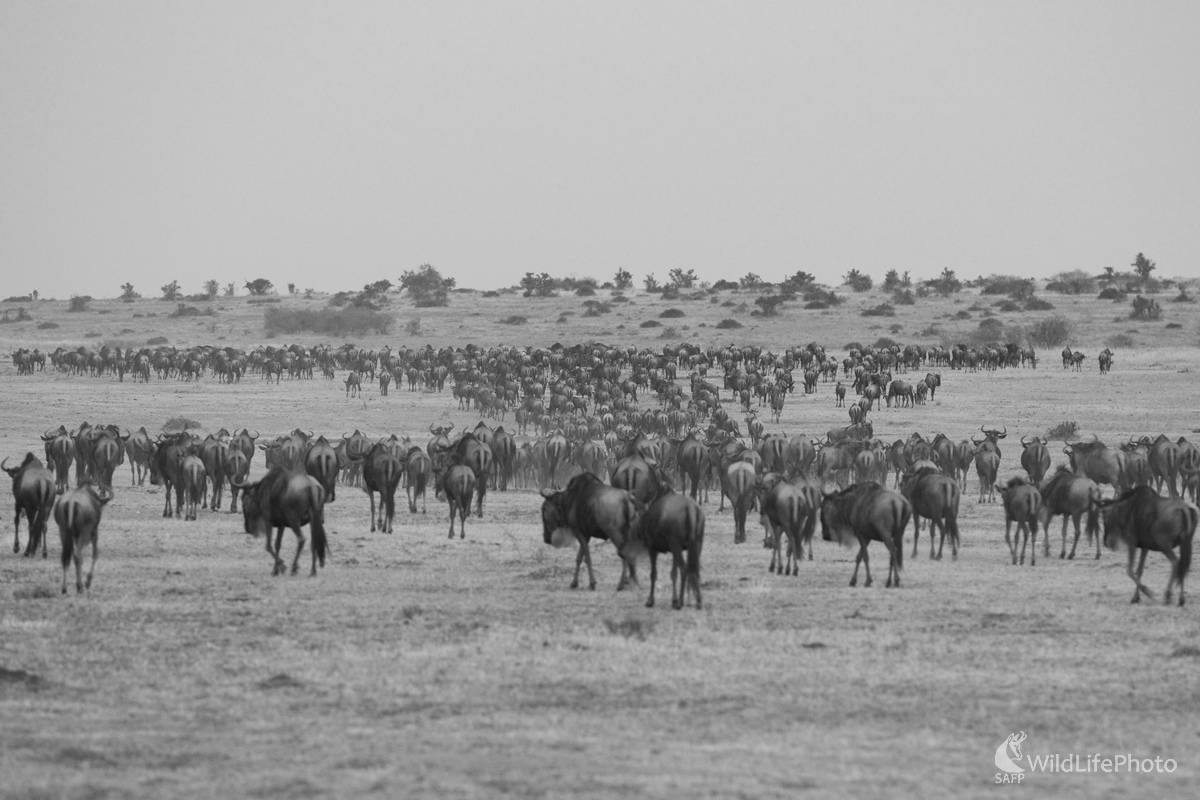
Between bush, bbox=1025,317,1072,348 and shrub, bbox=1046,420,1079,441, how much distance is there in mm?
39706

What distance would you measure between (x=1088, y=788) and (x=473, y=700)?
4.79m

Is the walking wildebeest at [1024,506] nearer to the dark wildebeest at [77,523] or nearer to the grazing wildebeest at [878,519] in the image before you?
the grazing wildebeest at [878,519]

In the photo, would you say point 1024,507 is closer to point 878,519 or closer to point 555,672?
point 878,519

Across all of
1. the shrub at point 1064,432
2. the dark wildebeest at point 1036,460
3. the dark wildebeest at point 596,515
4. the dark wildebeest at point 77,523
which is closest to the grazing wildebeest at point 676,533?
the dark wildebeest at point 596,515

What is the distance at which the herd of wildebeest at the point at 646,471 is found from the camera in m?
18.6

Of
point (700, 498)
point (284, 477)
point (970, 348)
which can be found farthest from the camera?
point (970, 348)

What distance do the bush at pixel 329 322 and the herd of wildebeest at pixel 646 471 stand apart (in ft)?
104

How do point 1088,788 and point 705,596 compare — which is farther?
point 705,596

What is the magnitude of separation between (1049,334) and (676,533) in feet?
246

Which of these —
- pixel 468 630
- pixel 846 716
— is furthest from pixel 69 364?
pixel 846 716

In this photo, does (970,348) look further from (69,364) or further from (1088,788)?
(1088,788)

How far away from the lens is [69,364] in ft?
245

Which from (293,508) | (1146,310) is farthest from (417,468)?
(1146,310)

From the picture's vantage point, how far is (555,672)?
1350cm
